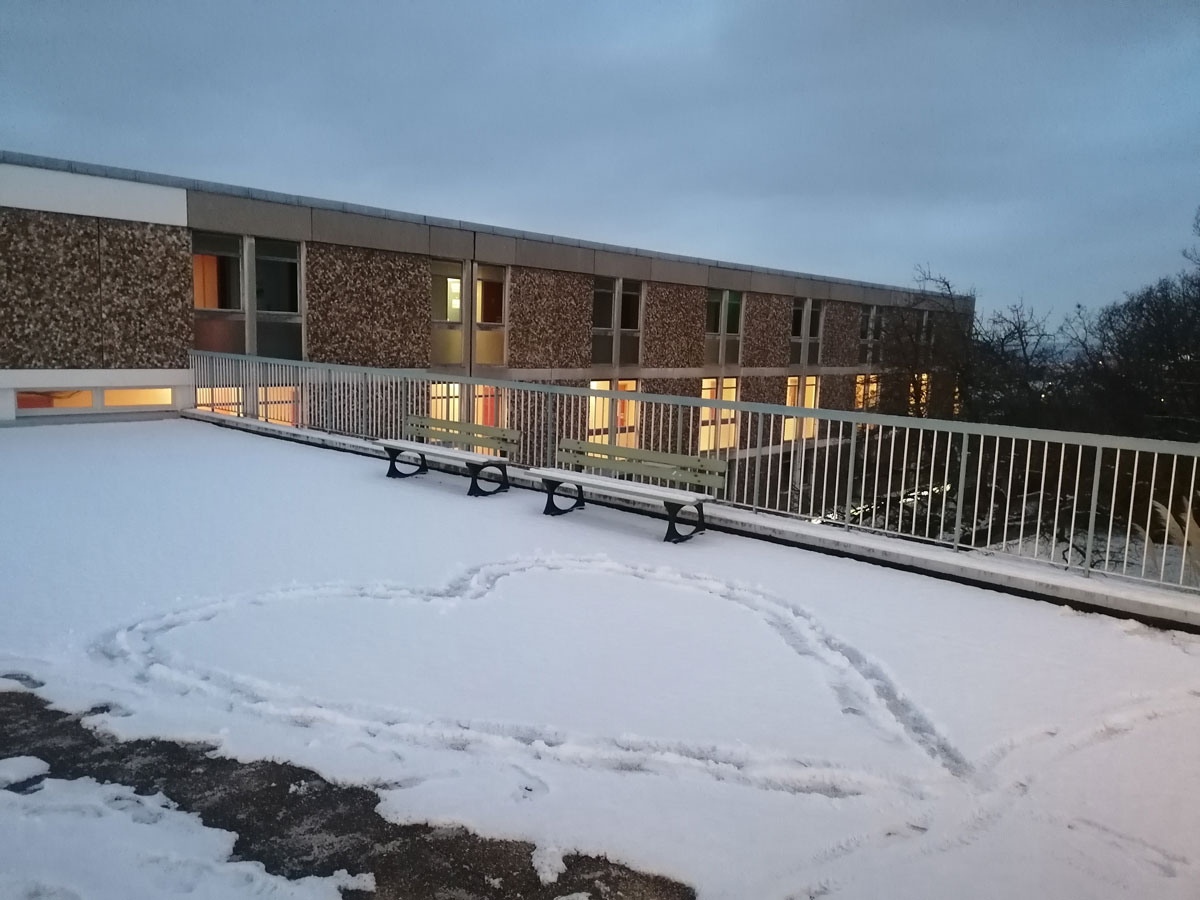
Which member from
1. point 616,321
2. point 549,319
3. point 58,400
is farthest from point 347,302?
point 616,321

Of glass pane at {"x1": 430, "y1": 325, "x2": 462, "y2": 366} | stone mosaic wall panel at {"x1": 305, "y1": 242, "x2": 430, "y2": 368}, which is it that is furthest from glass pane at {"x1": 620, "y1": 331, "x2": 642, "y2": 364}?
stone mosaic wall panel at {"x1": 305, "y1": 242, "x2": 430, "y2": 368}

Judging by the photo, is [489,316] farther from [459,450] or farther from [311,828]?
[311,828]

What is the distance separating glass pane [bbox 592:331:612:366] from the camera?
89.0ft

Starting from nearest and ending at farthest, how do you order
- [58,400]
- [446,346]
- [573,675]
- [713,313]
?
[573,675], [58,400], [446,346], [713,313]

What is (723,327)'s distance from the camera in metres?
31.1

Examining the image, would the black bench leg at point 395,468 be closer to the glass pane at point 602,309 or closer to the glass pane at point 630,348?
the glass pane at point 602,309

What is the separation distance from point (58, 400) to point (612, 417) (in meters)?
12.4

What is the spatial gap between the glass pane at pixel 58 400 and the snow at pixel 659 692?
9.96m

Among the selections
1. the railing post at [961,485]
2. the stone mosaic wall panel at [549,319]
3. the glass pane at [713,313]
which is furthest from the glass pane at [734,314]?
the railing post at [961,485]

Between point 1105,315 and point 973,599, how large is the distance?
34392 mm

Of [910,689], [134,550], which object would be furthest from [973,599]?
[134,550]

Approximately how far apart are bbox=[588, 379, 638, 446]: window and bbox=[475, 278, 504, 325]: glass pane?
3457 millimetres

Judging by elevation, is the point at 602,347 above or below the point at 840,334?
below

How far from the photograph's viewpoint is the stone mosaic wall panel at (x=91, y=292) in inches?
589
